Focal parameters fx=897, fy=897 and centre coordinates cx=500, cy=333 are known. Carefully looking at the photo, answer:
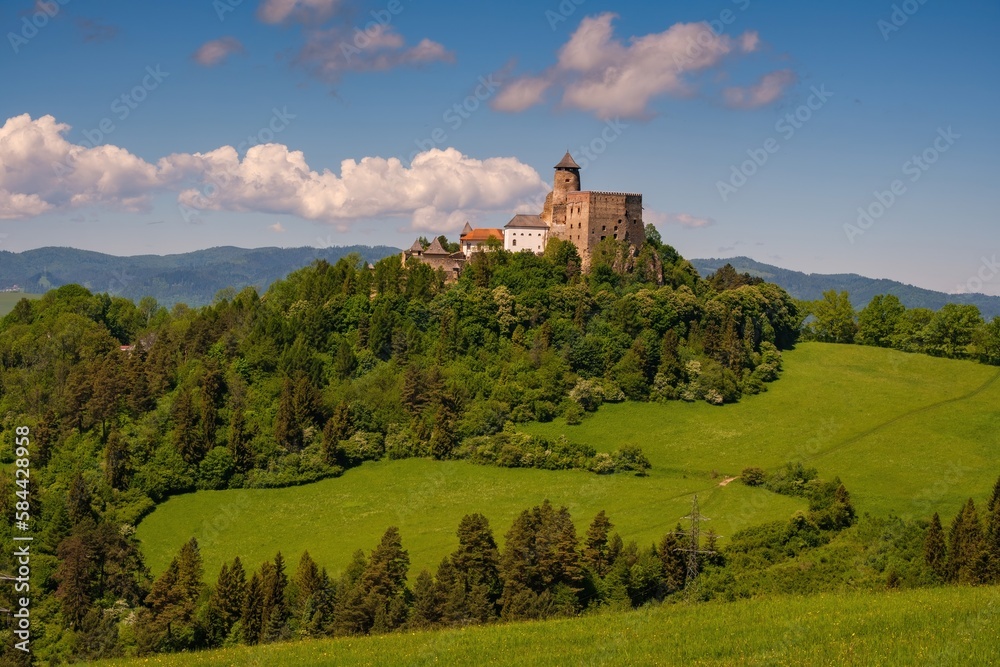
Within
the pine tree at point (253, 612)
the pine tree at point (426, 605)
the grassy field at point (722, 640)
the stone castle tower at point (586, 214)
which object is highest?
the stone castle tower at point (586, 214)

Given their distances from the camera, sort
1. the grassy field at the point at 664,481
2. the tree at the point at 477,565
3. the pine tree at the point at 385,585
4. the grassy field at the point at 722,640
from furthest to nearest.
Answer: the grassy field at the point at 664,481 → the tree at the point at 477,565 → the pine tree at the point at 385,585 → the grassy field at the point at 722,640

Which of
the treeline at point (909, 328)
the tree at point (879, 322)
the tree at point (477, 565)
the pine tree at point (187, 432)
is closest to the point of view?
the tree at point (477, 565)

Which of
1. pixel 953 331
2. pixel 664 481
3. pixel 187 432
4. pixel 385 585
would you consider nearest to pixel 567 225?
pixel 664 481

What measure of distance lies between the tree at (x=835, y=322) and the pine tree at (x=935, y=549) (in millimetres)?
90813

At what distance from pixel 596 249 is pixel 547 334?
13808 mm

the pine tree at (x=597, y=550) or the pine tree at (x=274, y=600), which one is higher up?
the pine tree at (x=597, y=550)

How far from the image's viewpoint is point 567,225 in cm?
11112

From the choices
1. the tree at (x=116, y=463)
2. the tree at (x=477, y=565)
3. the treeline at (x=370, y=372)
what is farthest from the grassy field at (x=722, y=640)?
the tree at (x=116, y=463)

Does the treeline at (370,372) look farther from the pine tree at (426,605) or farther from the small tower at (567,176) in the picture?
the pine tree at (426,605)

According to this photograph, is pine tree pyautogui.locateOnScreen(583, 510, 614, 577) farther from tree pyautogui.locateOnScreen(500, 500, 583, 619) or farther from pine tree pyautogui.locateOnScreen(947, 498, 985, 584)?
pine tree pyautogui.locateOnScreen(947, 498, 985, 584)

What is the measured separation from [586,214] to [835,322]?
181 ft

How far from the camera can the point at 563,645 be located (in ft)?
89.7

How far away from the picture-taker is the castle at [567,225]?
109000mm

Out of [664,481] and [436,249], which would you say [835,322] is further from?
[664,481]
